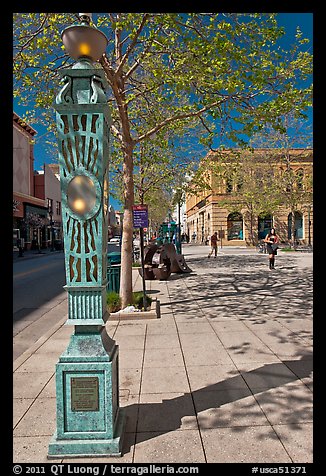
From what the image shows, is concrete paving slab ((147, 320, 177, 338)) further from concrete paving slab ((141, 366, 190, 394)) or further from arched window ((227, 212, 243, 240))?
arched window ((227, 212, 243, 240))

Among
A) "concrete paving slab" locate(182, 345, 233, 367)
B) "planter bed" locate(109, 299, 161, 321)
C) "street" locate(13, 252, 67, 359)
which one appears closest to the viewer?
"concrete paving slab" locate(182, 345, 233, 367)

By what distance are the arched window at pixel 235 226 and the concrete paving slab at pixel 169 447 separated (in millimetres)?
37688

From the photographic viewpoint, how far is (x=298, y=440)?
309 centimetres

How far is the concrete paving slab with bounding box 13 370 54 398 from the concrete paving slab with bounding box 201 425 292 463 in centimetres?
230

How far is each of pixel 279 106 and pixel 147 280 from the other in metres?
8.82

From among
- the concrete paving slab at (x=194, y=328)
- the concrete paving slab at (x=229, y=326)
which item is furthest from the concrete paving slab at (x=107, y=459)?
the concrete paving slab at (x=229, y=326)

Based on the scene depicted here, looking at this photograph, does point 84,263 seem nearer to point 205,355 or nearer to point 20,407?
point 20,407

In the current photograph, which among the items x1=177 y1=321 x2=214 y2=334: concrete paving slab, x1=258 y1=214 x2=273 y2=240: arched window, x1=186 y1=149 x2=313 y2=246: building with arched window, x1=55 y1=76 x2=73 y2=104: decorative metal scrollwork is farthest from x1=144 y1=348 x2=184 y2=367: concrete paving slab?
x1=258 y1=214 x2=273 y2=240: arched window

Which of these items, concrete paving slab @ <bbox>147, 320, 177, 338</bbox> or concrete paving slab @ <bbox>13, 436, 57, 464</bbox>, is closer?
concrete paving slab @ <bbox>13, 436, 57, 464</bbox>

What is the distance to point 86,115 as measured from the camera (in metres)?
2.90

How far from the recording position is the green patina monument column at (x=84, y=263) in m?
2.90

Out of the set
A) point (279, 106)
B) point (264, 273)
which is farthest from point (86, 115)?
point (264, 273)

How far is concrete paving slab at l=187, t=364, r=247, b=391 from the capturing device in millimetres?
4195

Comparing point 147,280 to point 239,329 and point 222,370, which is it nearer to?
point 239,329
